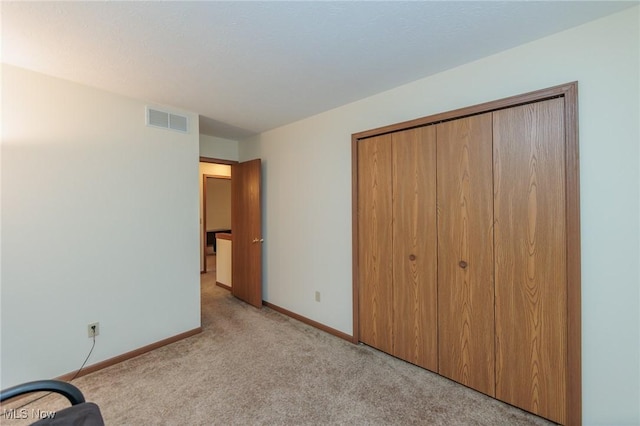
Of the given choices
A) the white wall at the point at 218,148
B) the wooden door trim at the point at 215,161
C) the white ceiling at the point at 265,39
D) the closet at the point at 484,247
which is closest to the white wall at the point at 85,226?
the white ceiling at the point at 265,39

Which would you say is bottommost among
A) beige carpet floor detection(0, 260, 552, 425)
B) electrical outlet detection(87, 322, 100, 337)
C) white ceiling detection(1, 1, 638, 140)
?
beige carpet floor detection(0, 260, 552, 425)

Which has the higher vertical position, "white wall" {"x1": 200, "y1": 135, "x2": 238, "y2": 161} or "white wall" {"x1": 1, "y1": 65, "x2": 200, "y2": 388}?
"white wall" {"x1": 200, "y1": 135, "x2": 238, "y2": 161}

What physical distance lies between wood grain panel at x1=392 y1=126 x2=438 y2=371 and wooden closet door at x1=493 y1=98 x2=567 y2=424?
1.48 ft

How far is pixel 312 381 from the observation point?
2.16 metres

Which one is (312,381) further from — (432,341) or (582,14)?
(582,14)

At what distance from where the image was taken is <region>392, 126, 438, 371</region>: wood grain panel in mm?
2213

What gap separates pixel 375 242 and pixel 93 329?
8.53ft

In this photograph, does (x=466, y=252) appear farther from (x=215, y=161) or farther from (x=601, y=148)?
(x=215, y=161)

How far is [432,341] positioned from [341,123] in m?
2.22

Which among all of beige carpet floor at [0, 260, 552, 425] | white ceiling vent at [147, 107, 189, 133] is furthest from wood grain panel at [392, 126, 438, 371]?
white ceiling vent at [147, 107, 189, 133]

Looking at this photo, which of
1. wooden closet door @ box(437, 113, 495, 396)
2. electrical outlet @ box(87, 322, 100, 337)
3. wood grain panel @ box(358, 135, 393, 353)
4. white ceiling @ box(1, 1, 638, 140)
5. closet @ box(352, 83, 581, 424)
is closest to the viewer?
white ceiling @ box(1, 1, 638, 140)

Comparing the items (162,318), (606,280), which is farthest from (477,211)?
(162,318)

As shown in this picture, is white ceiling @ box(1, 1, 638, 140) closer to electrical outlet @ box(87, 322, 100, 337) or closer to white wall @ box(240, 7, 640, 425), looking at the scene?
white wall @ box(240, 7, 640, 425)

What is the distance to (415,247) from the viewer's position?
2305mm
